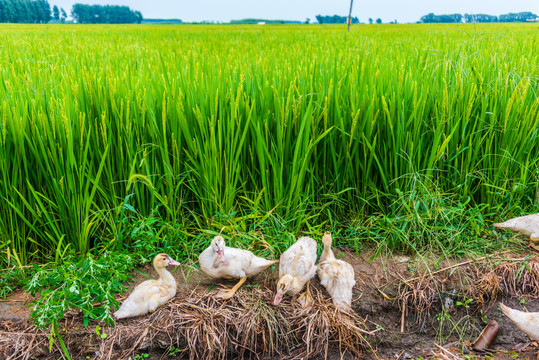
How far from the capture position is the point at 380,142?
290 centimetres

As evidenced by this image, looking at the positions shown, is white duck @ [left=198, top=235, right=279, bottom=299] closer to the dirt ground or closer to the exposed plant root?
the dirt ground

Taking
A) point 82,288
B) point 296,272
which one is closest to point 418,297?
point 296,272

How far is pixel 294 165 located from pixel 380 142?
68 cm

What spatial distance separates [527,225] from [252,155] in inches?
66.4

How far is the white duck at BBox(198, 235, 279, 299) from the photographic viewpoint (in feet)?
7.32

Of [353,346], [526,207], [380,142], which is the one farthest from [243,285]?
[526,207]

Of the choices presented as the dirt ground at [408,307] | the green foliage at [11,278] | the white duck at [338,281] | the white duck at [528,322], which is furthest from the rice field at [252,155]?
the white duck at [528,322]

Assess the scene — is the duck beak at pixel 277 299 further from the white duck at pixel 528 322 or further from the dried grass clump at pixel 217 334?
the white duck at pixel 528 322

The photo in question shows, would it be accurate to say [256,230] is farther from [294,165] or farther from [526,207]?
[526,207]

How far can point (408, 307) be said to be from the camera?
2.43 m

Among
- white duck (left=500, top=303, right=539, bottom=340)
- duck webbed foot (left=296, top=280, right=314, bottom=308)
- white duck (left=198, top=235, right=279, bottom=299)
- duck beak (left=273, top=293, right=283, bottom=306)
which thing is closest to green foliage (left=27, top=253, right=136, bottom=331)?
white duck (left=198, top=235, right=279, bottom=299)

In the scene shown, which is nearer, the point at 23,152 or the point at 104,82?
the point at 23,152

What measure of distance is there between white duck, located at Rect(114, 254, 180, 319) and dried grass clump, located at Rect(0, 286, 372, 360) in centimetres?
6

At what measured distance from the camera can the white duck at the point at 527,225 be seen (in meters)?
2.63
